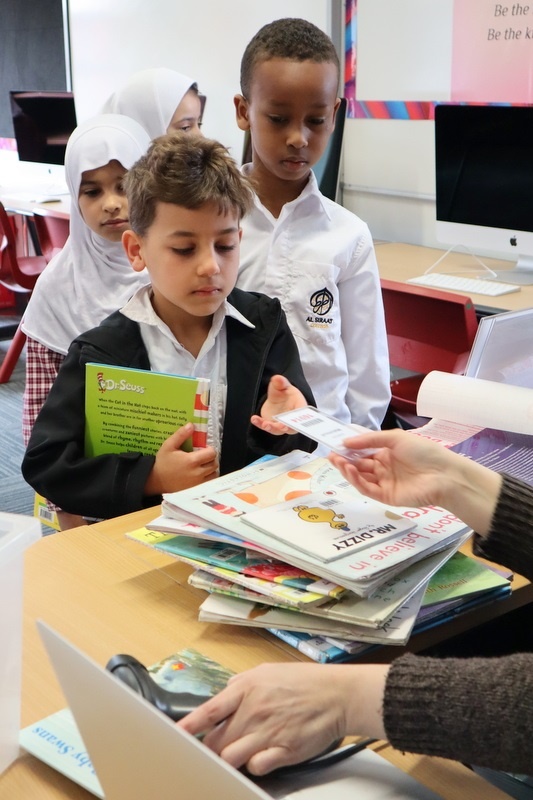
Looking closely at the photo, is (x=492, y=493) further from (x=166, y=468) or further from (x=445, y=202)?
(x=445, y=202)

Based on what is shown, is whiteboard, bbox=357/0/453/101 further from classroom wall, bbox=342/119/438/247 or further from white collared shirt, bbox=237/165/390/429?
white collared shirt, bbox=237/165/390/429

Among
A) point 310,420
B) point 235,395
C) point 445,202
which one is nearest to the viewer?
point 310,420

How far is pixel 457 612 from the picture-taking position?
111 cm

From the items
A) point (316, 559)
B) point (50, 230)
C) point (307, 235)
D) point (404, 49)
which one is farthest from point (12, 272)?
point (316, 559)

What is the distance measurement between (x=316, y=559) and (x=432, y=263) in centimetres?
262

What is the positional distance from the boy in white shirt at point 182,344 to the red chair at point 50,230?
3.05 m

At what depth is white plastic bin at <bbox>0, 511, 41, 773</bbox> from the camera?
80 centimetres

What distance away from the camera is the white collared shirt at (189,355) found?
1.58 meters

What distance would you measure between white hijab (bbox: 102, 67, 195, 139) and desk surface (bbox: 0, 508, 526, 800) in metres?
1.60

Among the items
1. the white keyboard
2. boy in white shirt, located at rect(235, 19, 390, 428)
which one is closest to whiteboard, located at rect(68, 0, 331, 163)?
the white keyboard

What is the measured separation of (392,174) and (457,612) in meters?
3.22

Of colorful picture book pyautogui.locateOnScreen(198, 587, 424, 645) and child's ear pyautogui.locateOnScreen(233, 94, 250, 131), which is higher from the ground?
child's ear pyautogui.locateOnScreen(233, 94, 250, 131)

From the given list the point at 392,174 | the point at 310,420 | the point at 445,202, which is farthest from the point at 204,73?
the point at 310,420

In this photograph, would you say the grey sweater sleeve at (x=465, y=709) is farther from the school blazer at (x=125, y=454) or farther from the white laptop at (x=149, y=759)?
the school blazer at (x=125, y=454)
